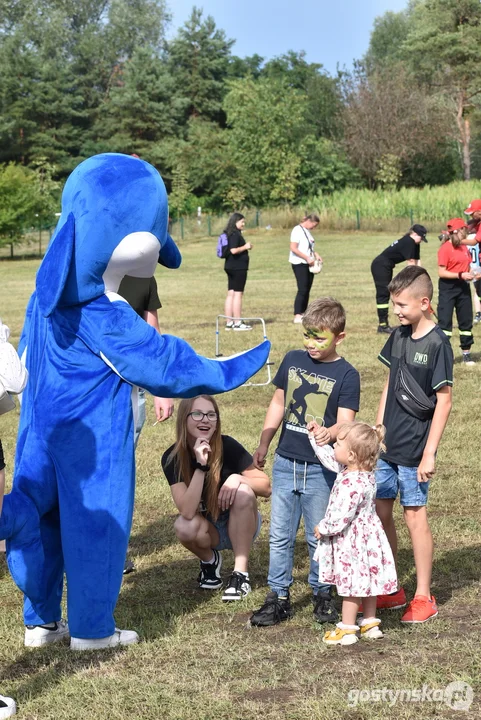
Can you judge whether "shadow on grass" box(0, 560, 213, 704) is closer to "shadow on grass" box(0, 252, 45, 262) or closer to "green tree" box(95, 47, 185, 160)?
"shadow on grass" box(0, 252, 45, 262)

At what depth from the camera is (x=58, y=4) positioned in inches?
2795

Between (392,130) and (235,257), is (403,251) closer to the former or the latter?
(235,257)

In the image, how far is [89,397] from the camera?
15.3 feet

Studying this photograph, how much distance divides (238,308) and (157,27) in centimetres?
6035

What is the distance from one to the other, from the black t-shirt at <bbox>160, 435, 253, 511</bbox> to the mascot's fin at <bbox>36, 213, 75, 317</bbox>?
133cm

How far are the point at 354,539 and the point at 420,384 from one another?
916mm

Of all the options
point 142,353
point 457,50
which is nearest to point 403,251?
point 142,353

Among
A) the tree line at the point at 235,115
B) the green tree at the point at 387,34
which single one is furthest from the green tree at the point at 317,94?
the green tree at the point at 387,34

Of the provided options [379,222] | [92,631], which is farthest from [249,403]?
[379,222]

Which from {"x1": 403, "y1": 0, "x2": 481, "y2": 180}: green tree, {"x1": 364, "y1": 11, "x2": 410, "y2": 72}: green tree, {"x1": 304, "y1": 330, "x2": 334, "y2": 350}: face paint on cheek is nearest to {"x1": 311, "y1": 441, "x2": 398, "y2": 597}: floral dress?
{"x1": 304, "y1": 330, "x2": 334, "y2": 350}: face paint on cheek

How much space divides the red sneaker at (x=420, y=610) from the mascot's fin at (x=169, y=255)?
2141 millimetres

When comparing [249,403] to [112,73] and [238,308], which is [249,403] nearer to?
[238,308]

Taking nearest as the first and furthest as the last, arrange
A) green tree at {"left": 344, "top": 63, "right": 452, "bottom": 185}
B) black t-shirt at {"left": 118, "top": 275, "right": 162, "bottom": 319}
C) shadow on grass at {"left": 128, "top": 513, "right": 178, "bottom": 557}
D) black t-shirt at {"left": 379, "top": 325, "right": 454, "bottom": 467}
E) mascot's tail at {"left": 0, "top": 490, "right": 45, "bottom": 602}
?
mascot's tail at {"left": 0, "top": 490, "right": 45, "bottom": 602}, black t-shirt at {"left": 379, "top": 325, "right": 454, "bottom": 467}, black t-shirt at {"left": 118, "top": 275, "right": 162, "bottom": 319}, shadow on grass at {"left": 128, "top": 513, "right": 178, "bottom": 557}, green tree at {"left": 344, "top": 63, "right": 452, "bottom": 185}

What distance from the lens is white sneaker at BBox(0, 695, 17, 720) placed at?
398cm
